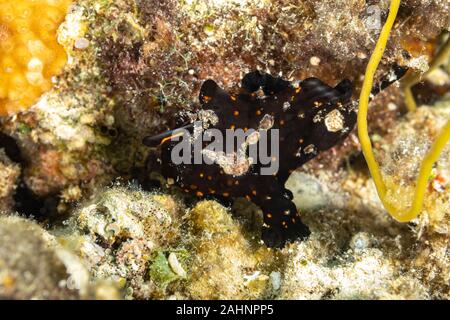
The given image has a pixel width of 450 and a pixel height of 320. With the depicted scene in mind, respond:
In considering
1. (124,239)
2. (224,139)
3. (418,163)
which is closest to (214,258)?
(124,239)

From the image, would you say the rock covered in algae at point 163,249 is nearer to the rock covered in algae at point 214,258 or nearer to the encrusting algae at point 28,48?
the rock covered in algae at point 214,258

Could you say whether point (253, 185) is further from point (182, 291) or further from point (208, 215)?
point (182, 291)

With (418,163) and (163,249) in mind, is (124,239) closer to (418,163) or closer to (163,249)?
(163,249)

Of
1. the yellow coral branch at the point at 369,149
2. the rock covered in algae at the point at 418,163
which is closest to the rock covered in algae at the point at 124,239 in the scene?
the yellow coral branch at the point at 369,149

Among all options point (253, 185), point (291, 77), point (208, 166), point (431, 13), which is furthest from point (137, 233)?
point (431, 13)

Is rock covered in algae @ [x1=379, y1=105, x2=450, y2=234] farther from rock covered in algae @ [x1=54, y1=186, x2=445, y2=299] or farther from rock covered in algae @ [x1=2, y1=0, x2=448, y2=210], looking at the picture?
rock covered in algae @ [x1=2, y1=0, x2=448, y2=210]
